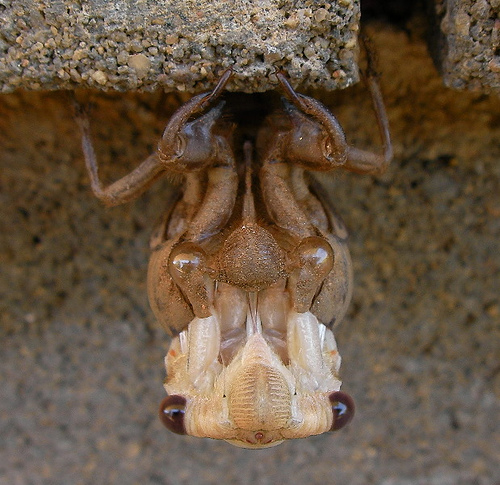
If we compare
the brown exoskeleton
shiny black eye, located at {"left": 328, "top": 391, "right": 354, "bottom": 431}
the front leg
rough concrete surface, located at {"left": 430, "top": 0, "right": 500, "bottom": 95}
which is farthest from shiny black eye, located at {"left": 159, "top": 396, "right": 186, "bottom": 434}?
rough concrete surface, located at {"left": 430, "top": 0, "right": 500, "bottom": 95}

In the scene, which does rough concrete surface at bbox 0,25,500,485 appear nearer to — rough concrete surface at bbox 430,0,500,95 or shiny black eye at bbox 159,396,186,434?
rough concrete surface at bbox 430,0,500,95

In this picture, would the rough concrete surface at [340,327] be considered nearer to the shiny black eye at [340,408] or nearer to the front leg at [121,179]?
the front leg at [121,179]

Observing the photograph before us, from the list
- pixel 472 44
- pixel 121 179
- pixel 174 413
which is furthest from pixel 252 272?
pixel 472 44

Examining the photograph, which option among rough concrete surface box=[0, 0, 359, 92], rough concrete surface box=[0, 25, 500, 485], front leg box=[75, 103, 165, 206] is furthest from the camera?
rough concrete surface box=[0, 25, 500, 485]

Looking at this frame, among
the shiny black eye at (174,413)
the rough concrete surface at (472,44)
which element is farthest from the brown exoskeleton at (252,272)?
the rough concrete surface at (472,44)

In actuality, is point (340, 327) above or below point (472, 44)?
below

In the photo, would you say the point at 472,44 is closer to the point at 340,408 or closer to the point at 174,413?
the point at 340,408
